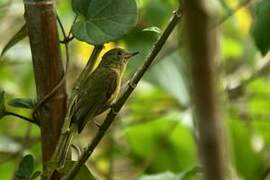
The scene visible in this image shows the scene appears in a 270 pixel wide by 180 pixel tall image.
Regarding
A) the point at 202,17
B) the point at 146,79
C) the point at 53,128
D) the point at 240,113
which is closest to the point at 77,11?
the point at 53,128

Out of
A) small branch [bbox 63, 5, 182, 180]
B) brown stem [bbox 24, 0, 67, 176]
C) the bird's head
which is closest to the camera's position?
small branch [bbox 63, 5, 182, 180]

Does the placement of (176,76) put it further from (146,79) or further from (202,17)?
(202,17)

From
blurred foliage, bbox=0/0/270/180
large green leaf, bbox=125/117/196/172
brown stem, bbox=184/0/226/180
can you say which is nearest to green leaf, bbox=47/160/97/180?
brown stem, bbox=184/0/226/180

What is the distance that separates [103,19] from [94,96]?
0.13 metres

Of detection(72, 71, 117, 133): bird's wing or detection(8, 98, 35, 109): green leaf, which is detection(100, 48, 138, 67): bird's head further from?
detection(8, 98, 35, 109): green leaf

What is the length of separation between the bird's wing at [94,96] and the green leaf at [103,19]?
0.36ft

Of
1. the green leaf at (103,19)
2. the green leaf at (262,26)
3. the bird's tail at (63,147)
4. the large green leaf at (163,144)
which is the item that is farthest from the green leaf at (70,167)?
the large green leaf at (163,144)

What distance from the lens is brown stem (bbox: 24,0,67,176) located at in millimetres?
946

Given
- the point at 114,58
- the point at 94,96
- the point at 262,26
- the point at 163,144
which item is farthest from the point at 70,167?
the point at 163,144

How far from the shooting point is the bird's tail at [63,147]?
96 centimetres

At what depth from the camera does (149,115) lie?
2.30 m

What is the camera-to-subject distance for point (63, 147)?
3.20 feet

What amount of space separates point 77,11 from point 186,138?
3.95 ft

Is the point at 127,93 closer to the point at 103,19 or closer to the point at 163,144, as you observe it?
the point at 103,19
